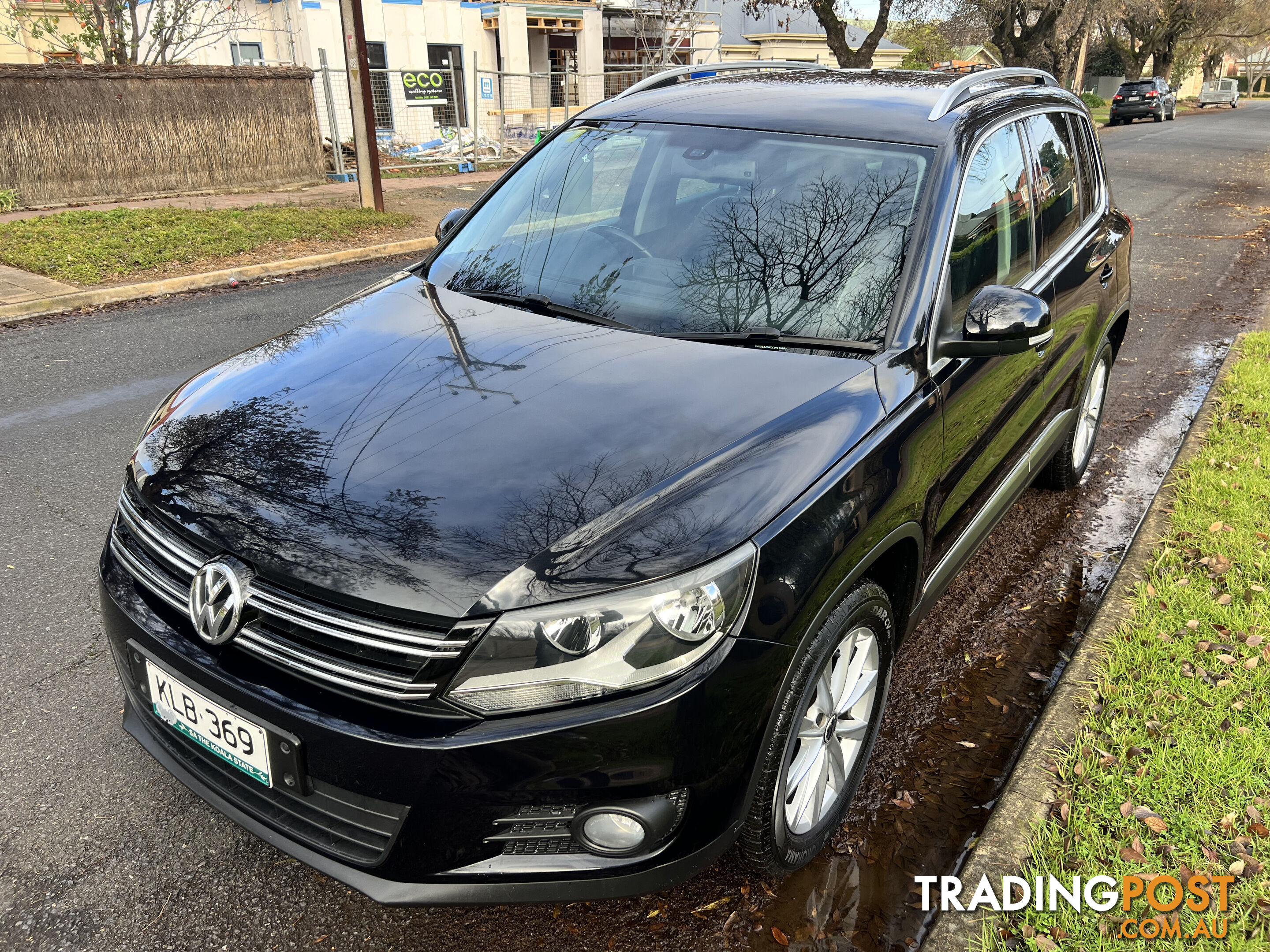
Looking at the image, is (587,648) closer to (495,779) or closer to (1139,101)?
(495,779)

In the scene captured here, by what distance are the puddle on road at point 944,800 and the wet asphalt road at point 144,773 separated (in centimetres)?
1

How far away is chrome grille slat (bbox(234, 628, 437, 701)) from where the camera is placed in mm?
1866

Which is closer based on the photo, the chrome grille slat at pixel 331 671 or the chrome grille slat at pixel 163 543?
the chrome grille slat at pixel 331 671

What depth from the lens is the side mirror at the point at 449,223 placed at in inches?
151

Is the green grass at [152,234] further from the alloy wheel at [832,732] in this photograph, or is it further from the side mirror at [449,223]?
the alloy wheel at [832,732]

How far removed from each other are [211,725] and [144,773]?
90 cm

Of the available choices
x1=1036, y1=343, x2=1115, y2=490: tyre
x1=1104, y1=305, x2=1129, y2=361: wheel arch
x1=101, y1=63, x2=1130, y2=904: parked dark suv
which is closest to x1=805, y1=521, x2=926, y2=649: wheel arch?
x1=101, y1=63, x2=1130, y2=904: parked dark suv

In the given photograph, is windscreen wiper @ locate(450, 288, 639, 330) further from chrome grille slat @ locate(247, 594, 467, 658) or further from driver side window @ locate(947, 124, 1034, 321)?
chrome grille slat @ locate(247, 594, 467, 658)

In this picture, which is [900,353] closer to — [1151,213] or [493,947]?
[493,947]

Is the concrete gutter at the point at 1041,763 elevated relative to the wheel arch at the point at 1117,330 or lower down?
lower down

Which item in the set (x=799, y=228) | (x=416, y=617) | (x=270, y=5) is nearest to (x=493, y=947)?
(x=416, y=617)

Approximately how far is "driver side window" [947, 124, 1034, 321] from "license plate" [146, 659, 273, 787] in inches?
86.3

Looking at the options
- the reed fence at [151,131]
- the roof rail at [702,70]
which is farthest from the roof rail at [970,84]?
the reed fence at [151,131]

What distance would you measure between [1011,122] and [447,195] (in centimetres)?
1300
